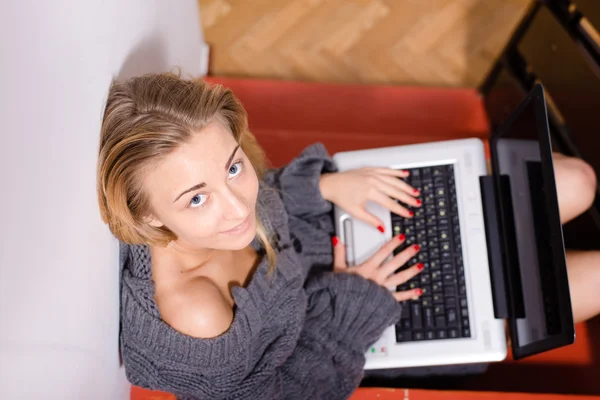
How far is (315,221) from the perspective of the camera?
114 cm

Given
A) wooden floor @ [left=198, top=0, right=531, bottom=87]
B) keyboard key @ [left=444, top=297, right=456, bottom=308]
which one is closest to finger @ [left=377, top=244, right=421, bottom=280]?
keyboard key @ [left=444, top=297, right=456, bottom=308]

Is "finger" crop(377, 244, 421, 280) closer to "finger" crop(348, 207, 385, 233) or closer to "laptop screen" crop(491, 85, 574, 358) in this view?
Result: "finger" crop(348, 207, 385, 233)

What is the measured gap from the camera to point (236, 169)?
0.78m

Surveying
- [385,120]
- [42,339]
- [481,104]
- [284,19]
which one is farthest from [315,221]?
[284,19]

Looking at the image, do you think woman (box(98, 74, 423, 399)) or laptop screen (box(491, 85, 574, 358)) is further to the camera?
laptop screen (box(491, 85, 574, 358))

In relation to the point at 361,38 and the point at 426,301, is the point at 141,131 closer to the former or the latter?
the point at 426,301

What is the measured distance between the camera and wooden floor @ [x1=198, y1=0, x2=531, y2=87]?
1735mm

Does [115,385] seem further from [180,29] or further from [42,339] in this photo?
[180,29]

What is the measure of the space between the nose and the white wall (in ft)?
0.59

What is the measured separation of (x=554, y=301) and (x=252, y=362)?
502mm

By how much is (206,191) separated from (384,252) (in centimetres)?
42

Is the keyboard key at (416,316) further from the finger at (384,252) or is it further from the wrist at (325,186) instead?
the wrist at (325,186)

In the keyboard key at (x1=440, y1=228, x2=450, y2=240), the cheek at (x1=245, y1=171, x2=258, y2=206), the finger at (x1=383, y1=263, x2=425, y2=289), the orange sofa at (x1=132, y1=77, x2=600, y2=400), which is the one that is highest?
the orange sofa at (x1=132, y1=77, x2=600, y2=400)

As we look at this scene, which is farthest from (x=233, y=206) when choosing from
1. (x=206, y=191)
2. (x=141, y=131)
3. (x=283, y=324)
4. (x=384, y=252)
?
(x=384, y=252)
